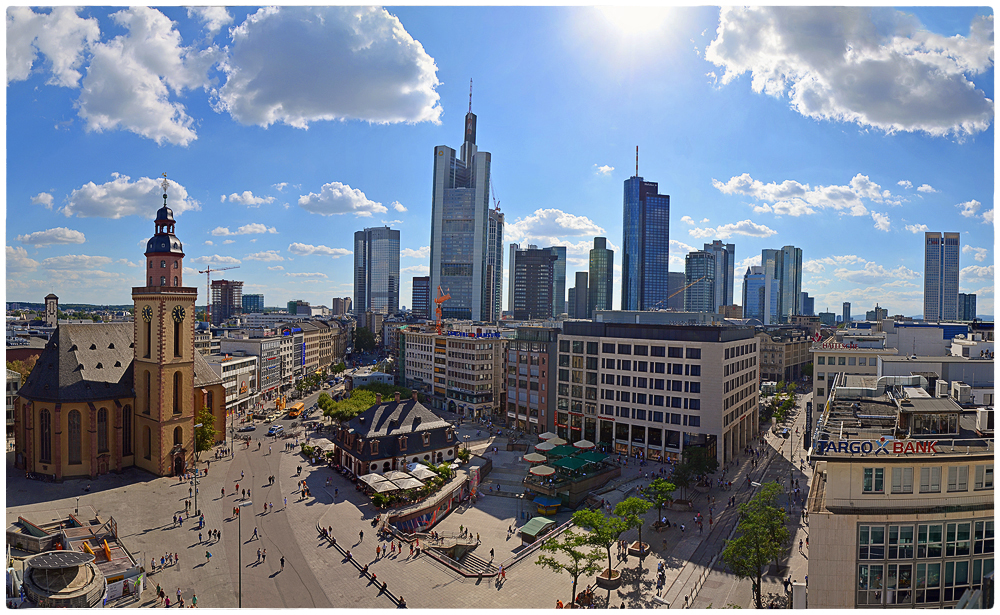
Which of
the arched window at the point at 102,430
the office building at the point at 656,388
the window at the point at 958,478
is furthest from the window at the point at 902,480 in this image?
the arched window at the point at 102,430

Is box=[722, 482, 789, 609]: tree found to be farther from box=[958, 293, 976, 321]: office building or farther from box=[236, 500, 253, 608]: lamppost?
box=[236, 500, 253, 608]: lamppost

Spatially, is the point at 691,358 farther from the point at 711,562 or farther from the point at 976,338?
the point at 711,562

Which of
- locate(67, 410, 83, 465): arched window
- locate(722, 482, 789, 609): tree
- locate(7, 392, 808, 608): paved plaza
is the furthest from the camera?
locate(67, 410, 83, 465): arched window

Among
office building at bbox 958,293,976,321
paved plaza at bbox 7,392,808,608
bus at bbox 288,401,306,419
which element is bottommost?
bus at bbox 288,401,306,419

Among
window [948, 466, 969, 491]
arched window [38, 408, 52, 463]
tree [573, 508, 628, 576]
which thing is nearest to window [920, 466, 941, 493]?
window [948, 466, 969, 491]

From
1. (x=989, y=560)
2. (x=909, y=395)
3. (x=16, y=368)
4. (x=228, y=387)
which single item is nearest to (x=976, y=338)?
(x=909, y=395)

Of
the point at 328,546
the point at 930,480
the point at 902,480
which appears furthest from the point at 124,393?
the point at 930,480

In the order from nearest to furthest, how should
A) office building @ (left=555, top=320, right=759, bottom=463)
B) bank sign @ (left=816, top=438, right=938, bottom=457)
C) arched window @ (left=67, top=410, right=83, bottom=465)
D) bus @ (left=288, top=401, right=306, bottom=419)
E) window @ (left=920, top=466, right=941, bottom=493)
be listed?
bank sign @ (left=816, top=438, right=938, bottom=457) → window @ (left=920, top=466, right=941, bottom=493) → arched window @ (left=67, top=410, right=83, bottom=465) → office building @ (left=555, top=320, right=759, bottom=463) → bus @ (left=288, top=401, right=306, bottom=419)
